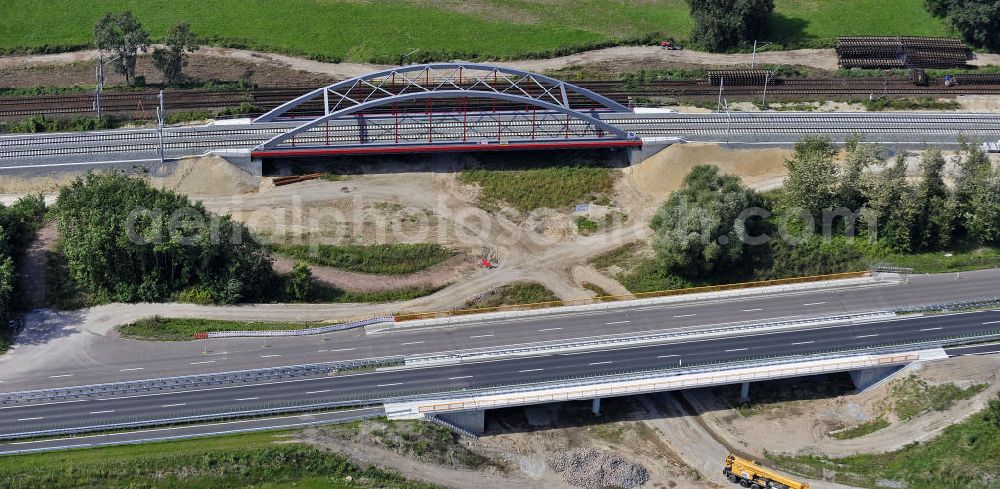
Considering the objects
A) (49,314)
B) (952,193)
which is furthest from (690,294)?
(49,314)

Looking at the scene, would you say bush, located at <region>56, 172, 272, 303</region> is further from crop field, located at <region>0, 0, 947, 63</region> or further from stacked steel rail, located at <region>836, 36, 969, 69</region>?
stacked steel rail, located at <region>836, 36, 969, 69</region>

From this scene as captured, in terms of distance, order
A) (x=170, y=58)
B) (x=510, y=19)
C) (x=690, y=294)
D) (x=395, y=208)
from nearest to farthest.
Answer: (x=690, y=294), (x=395, y=208), (x=170, y=58), (x=510, y=19)

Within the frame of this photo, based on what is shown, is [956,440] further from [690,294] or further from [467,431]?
[467,431]

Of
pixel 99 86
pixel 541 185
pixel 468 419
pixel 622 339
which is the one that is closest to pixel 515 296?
pixel 622 339

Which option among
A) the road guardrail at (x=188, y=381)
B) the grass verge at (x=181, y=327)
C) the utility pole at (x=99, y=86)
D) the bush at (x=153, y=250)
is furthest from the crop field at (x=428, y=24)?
the road guardrail at (x=188, y=381)

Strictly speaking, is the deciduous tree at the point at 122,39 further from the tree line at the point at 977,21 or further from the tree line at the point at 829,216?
the tree line at the point at 977,21

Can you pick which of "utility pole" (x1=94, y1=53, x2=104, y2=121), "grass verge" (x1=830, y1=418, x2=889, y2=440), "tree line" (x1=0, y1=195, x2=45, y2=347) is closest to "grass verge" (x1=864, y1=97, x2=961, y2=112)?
"grass verge" (x1=830, y1=418, x2=889, y2=440)
